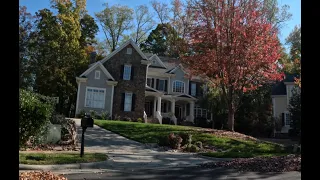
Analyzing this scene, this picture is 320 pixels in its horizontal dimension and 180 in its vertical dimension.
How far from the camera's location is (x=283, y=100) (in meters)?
37.5

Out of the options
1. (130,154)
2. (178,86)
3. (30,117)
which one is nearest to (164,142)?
(130,154)

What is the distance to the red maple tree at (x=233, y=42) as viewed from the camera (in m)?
20.2

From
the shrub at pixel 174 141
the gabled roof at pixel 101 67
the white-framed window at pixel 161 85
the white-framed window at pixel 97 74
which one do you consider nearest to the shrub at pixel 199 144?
the shrub at pixel 174 141

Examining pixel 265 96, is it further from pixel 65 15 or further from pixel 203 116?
pixel 65 15

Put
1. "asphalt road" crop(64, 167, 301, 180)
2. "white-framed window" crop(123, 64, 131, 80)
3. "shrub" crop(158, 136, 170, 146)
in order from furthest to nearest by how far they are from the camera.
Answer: "white-framed window" crop(123, 64, 131, 80), "shrub" crop(158, 136, 170, 146), "asphalt road" crop(64, 167, 301, 180)

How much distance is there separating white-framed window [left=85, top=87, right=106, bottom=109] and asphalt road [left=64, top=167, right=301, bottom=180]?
67.9 ft

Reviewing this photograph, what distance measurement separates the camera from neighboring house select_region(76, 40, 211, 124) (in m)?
29.6

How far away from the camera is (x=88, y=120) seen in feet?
34.8

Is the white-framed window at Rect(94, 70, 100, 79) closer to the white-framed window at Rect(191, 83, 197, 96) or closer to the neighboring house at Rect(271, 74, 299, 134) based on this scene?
the white-framed window at Rect(191, 83, 197, 96)

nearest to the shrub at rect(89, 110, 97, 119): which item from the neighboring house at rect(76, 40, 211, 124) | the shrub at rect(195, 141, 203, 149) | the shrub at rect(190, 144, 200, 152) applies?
the neighboring house at rect(76, 40, 211, 124)

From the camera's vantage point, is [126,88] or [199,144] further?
[126,88]

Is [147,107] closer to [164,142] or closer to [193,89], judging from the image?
[193,89]

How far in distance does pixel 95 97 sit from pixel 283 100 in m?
21.4
